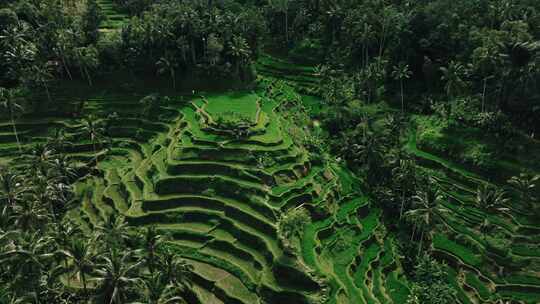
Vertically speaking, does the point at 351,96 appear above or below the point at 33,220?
above

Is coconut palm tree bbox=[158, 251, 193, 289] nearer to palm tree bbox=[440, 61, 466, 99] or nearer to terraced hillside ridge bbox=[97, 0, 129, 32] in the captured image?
palm tree bbox=[440, 61, 466, 99]

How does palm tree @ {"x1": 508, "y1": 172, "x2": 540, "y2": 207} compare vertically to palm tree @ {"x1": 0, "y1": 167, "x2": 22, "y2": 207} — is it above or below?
Result: below

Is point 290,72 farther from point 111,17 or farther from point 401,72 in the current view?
point 111,17

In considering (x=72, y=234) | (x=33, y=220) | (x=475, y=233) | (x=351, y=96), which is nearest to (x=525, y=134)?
(x=475, y=233)

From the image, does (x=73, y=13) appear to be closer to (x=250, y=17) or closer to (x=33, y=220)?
(x=250, y=17)

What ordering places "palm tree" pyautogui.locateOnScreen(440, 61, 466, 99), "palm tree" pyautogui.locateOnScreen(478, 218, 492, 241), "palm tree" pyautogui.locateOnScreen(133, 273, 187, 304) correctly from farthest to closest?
"palm tree" pyautogui.locateOnScreen(440, 61, 466, 99) → "palm tree" pyautogui.locateOnScreen(478, 218, 492, 241) → "palm tree" pyautogui.locateOnScreen(133, 273, 187, 304)

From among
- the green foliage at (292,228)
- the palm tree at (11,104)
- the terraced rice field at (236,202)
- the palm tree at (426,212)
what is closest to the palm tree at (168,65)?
the terraced rice field at (236,202)

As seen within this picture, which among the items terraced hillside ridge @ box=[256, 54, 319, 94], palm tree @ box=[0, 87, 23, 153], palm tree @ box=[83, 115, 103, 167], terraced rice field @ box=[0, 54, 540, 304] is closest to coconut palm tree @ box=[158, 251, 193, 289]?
terraced rice field @ box=[0, 54, 540, 304]
